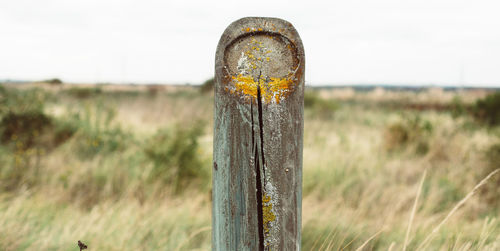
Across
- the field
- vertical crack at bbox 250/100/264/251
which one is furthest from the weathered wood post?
the field

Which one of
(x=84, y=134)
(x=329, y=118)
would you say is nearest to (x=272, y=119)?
(x=84, y=134)

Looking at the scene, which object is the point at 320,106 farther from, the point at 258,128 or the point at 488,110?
the point at 258,128

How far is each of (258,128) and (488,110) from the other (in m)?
11.7

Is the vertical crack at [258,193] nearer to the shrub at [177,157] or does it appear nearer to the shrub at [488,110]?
the shrub at [177,157]

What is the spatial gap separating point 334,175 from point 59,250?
350cm

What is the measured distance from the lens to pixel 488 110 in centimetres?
1062

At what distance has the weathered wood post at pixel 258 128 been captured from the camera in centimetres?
103

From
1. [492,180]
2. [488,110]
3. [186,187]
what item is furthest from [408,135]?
[488,110]

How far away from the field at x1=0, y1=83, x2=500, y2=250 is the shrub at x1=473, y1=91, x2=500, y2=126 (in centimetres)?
371

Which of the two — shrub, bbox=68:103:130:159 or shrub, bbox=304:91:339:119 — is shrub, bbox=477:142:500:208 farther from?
shrub, bbox=304:91:339:119

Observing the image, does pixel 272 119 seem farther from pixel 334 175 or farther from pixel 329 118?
pixel 329 118

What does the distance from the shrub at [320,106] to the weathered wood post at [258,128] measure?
11961 mm

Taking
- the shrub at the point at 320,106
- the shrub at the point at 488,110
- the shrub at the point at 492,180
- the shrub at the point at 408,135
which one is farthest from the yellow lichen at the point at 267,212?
the shrub at the point at 320,106

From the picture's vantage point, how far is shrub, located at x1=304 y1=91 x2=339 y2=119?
13339mm
